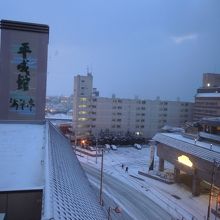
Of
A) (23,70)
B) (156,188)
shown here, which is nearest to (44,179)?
(23,70)

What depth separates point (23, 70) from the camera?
44.5 meters

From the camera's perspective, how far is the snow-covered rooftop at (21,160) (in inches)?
579

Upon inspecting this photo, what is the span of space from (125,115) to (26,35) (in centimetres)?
5635

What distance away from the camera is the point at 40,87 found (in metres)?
44.7

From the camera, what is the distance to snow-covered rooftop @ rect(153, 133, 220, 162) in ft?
Answer: 138

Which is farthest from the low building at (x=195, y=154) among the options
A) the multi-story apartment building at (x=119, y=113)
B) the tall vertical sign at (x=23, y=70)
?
the multi-story apartment building at (x=119, y=113)

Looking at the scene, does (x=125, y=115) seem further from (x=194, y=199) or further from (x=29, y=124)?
(x=29, y=124)

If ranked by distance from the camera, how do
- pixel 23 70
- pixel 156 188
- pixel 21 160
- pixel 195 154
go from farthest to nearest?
pixel 156 188 < pixel 195 154 < pixel 23 70 < pixel 21 160

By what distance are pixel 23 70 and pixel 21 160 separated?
2824 cm

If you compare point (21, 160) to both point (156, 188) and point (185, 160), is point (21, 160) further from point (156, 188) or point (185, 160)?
point (185, 160)

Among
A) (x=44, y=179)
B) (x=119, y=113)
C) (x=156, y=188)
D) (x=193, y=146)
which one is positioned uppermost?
(x=44, y=179)

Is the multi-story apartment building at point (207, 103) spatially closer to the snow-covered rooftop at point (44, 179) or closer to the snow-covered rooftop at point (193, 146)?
the snow-covered rooftop at point (193, 146)

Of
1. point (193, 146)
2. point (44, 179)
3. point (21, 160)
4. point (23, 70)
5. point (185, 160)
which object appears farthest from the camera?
point (185, 160)

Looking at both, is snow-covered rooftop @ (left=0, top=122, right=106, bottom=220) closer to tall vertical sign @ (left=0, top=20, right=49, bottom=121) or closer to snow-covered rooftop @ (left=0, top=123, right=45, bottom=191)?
snow-covered rooftop @ (left=0, top=123, right=45, bottom=191)
